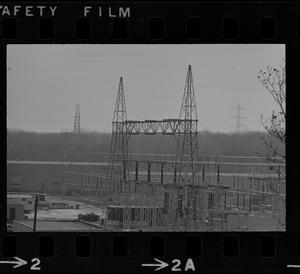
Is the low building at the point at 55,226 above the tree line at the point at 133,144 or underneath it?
underneath

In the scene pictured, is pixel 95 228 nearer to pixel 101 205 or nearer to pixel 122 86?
pixel 101 205

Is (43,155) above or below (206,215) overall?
above
